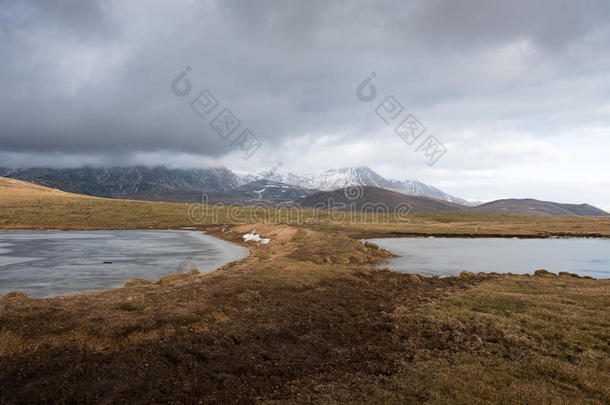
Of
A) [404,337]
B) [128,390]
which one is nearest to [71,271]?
[128,390]

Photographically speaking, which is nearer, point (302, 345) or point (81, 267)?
point (302, 345)

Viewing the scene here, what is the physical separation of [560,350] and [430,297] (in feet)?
40.1

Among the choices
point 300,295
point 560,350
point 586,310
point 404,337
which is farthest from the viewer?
point 300,295

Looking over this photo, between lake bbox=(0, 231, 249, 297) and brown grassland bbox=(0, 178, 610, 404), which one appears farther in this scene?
lake bbox=(0, 231, 249, 297)

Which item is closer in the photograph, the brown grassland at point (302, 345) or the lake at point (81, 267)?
the brown grassland at point (302, 345)

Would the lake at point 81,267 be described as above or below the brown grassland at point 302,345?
below

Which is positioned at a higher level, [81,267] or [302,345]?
[302,345]

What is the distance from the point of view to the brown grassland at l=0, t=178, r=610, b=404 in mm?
12328

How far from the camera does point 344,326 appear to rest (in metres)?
20.4

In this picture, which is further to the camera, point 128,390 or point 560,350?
point 560,350

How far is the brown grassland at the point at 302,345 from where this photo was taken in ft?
40.4

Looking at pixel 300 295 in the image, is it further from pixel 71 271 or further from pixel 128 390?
pixel 71 271

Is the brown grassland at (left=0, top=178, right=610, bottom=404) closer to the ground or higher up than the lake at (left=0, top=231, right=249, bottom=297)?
higher up

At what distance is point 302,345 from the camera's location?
685 inches
